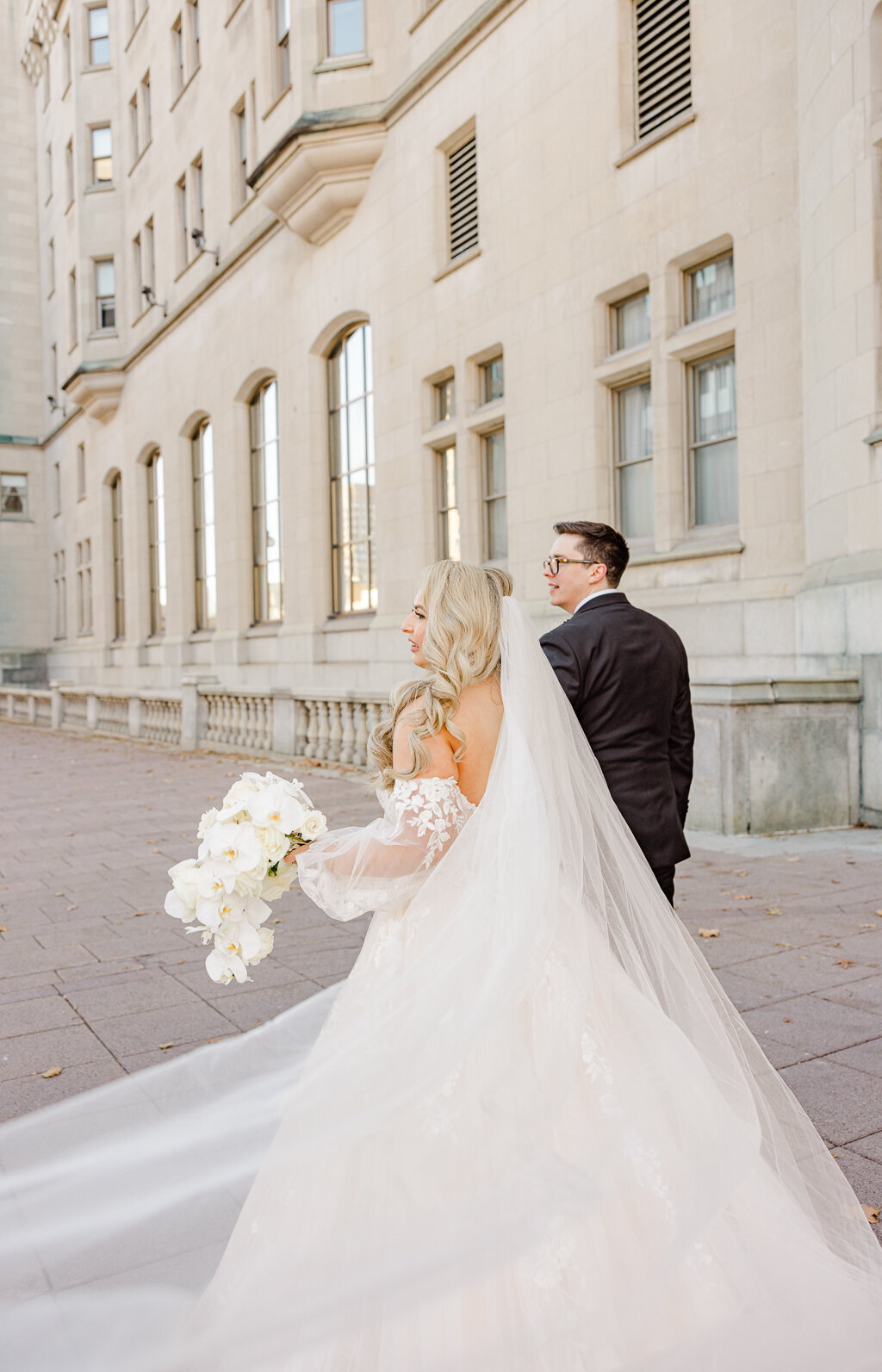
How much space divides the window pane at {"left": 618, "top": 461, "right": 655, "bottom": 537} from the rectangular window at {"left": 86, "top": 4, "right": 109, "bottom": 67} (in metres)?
24.8

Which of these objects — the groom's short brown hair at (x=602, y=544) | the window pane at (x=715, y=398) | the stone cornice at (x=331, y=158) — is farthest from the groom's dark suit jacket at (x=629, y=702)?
the stone cornice at (x=331, y=158)

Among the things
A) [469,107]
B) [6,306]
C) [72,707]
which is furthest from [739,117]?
[6,306]

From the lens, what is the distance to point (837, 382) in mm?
8883

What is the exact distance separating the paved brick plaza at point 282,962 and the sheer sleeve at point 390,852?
1.59m

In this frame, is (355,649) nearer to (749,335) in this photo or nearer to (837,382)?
(749,335)

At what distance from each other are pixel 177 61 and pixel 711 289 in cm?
1838

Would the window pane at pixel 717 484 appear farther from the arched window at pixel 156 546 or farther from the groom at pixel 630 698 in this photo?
the arched window at pixel 156 546

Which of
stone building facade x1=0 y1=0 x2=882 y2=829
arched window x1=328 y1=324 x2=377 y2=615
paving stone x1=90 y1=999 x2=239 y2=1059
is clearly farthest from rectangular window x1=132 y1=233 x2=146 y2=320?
paving stone x1=90 y1=999 x2=239 y2=1059

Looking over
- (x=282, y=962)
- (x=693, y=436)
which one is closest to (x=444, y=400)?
(x=693, y=436)

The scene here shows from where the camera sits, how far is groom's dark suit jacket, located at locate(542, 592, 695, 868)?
10.5 ft

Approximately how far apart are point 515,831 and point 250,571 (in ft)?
66.2

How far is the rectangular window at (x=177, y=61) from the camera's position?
2397 cm

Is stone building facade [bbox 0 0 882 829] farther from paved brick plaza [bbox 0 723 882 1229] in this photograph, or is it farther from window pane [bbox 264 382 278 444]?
paved brick plaza [bbox 0 723 882 1229]

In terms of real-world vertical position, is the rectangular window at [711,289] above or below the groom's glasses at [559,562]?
above
